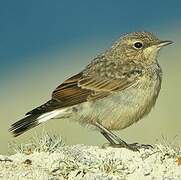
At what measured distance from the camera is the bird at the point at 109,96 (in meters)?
16.2

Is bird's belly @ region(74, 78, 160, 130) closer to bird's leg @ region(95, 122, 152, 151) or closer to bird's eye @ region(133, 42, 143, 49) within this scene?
bird's leg @ region(95, 122, 152, 151)

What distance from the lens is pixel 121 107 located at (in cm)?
1612

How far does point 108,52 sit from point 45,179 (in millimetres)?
3745

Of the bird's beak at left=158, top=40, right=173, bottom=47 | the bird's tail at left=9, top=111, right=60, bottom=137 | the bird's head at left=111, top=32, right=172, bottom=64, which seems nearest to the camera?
the bird's tail at left=9, top=111, right=60, bottom=137

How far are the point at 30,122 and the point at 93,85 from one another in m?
1.15

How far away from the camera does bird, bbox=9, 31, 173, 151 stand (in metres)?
16.2

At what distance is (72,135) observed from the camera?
23.7m

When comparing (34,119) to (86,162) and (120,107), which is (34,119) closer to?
(120,107)

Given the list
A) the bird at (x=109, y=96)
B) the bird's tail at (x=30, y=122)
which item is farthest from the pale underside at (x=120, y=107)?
the bird's tail at (x=30, y=122)

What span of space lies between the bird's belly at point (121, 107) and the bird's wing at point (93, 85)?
127mm

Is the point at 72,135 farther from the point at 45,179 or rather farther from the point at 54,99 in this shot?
the point at 45,179

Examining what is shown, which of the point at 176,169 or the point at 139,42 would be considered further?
the point at 139,42

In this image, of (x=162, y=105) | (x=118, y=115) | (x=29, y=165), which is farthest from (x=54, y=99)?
(x=162, y=105)

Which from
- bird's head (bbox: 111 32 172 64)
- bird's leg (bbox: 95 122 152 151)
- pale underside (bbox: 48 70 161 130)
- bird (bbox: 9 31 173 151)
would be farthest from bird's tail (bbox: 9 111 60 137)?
bird's head (bbox: 111 32 172 64)
